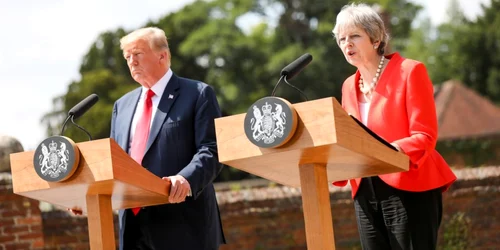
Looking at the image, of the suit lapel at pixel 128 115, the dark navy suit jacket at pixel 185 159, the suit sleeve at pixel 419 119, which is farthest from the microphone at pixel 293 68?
the suit lapel at pixel 128 115

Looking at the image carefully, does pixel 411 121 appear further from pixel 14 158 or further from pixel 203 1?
pixel 203 1

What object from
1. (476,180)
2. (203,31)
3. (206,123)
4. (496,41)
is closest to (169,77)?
(206,123)

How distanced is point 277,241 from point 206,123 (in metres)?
3.74

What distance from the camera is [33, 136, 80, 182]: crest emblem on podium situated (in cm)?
384

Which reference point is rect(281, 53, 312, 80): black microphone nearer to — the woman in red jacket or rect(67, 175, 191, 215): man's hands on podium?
the woman in red jacket

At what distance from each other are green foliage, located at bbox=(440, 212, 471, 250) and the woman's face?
14.2ft

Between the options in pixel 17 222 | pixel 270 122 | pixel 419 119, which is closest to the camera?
pixel 270 122

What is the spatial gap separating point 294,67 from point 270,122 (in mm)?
539

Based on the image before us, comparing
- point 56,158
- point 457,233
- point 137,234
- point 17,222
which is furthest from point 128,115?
point 457,233

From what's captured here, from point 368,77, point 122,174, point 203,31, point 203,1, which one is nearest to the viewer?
point 122,174

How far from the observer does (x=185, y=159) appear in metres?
4.63

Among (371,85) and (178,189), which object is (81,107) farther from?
(371,85)

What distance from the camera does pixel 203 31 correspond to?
158 feet

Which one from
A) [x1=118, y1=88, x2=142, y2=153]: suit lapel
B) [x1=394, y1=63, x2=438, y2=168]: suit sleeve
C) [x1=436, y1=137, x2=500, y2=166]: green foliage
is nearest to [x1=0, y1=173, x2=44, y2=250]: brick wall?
[x1=118, y1=88, x2=142, y2=153]: suit lapel
